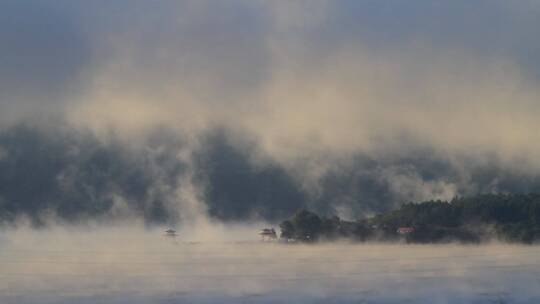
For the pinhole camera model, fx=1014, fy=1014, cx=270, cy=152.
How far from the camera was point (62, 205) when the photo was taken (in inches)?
1097

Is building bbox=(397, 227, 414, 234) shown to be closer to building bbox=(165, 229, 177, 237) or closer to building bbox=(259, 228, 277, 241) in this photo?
building bbox=(259, 228, 277, 241)

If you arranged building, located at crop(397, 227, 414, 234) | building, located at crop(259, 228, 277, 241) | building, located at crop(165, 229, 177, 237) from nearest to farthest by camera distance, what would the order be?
building, located at crop(259, 228, 277, 241)
building, located at crop(165, 229, 177, 237)
building, located at crop(397, 227, 414, 234)

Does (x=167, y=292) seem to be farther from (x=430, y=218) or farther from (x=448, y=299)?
(x=430, y=218)

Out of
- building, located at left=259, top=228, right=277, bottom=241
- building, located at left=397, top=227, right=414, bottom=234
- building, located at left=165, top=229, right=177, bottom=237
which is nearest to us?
building, located at left=259, top=228, right=277, bottom=241

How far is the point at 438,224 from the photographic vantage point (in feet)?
99.1

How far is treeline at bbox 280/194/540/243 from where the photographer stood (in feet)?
96.4

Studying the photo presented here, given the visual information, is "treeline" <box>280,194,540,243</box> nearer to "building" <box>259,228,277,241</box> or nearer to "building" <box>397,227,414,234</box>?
"building" <box>397,227,414,234</box>

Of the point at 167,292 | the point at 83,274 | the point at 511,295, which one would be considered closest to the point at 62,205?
the point at 83,274

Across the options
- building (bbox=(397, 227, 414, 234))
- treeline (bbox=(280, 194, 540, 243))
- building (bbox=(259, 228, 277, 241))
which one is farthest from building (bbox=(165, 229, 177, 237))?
building (bbox=(397, 227, 414, 234))

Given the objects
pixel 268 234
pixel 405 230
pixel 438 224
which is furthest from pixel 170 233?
pixel 438 224

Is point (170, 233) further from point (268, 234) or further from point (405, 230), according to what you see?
point (405, 230)

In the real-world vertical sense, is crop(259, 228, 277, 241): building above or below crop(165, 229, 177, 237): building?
below

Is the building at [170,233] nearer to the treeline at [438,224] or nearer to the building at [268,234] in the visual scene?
the building at [268,234]

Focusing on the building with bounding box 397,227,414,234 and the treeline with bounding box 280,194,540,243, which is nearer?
the treeline with bounding box 280,194,540,243
